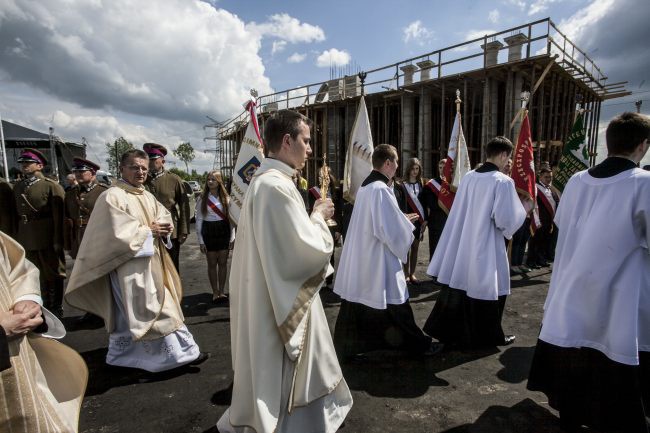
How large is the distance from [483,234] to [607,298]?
145 cm

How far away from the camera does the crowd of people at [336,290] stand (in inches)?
76.0

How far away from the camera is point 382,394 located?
120 inches

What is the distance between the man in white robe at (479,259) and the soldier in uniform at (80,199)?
5.07 metres

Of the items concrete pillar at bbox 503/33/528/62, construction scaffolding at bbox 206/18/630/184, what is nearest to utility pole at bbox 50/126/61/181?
construction scaffolding at bbox 206/18/630/184

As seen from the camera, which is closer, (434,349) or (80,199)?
(434,349)

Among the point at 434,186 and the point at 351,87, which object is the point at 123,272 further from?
the point at 351,87

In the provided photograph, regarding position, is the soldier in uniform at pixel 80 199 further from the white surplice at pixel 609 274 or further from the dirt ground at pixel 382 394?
the white surplice at pixel 609 274

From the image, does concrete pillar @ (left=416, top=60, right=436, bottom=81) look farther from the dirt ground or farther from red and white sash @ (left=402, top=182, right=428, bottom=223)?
the dirt ground

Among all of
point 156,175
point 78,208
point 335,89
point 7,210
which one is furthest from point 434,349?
point 335,89

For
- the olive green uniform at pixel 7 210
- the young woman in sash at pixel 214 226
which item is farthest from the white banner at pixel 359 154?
the olive green uniform at pixel 7 210

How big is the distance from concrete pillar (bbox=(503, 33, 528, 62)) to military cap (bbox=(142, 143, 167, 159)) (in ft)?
41.1

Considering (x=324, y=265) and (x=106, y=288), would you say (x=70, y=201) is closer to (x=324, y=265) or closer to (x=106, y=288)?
(x=106, y=288)

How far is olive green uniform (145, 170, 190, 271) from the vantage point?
5.46 m

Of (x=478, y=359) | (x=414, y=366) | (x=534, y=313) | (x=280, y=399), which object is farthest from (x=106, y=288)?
(x=534, y=313)
